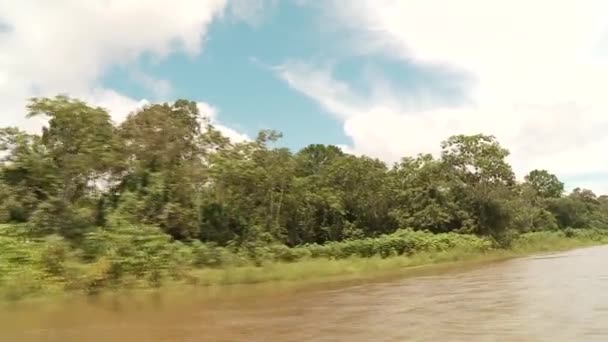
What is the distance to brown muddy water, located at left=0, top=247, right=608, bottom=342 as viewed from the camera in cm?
959

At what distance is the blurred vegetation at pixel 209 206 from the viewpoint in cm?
2081

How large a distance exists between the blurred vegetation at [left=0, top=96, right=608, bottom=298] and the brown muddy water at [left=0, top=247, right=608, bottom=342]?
3.10 meters

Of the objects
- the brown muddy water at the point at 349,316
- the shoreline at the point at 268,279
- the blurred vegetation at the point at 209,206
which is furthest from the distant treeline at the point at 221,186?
the brown muddy water at the point at 349,316

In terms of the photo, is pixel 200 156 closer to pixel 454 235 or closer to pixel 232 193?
pixel 232 193

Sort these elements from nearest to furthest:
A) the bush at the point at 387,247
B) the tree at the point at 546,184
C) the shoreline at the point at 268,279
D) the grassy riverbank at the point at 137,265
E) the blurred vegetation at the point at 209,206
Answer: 1. the grassy riverbank at the point at 137,265
2. the shoreline at the point at 268,279
3. the blurred vegetation at the point at 209,206
4. the bush at the point at 387,247
5. the tree at the point at 546,184

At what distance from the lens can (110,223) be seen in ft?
69.9

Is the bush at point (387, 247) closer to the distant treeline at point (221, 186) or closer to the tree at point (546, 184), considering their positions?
the distant treeline at point (221, 186)

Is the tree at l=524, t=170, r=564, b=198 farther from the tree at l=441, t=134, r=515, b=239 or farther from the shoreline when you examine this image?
the shoreline

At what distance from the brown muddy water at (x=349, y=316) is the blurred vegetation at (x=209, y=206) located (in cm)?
310

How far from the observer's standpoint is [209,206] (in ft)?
126

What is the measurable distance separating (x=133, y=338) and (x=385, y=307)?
232 inches

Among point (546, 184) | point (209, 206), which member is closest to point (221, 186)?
point (209, 206)

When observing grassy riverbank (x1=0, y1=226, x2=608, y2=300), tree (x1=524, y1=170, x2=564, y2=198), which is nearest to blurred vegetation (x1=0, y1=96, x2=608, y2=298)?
grassy riverbank (x1=0, y1=226, x2=608, y2=300)

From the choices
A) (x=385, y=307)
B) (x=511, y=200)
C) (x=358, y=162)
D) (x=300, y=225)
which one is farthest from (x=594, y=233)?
(x=385, y=307)
